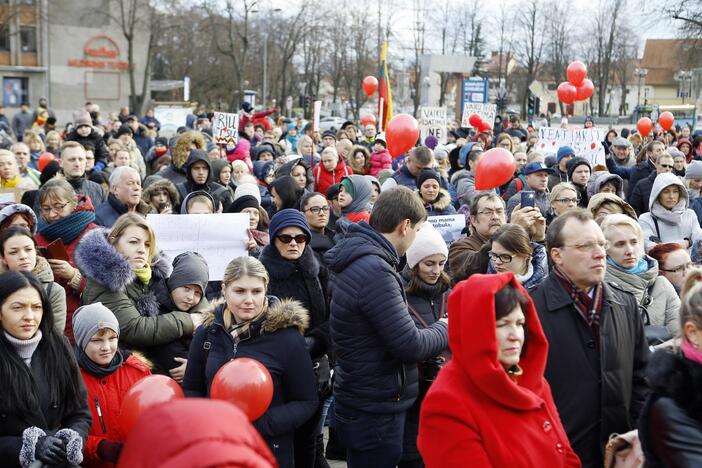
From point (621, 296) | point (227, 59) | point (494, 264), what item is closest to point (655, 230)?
point (494, 264)

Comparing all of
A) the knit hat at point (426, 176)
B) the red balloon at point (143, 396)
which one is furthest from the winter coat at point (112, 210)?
the red balloon at point (143, 396)

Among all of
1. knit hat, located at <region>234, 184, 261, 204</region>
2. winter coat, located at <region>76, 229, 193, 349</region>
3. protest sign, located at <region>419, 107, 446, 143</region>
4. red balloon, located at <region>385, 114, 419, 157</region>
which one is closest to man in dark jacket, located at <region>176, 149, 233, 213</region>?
knit hat, located at <region>234, 184, 261, 204</region>

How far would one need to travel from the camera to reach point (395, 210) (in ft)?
13.5

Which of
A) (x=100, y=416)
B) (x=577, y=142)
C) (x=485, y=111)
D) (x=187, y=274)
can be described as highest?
(x=485, y=111)

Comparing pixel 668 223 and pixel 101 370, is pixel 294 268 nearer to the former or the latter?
pixel 101 370

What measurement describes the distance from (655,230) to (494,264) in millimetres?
2686

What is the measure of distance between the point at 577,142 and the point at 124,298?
10.3 metres

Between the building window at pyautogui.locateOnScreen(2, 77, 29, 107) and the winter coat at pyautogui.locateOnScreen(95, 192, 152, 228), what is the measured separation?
5036 centimetres

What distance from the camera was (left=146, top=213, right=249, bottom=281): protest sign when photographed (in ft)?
20.9

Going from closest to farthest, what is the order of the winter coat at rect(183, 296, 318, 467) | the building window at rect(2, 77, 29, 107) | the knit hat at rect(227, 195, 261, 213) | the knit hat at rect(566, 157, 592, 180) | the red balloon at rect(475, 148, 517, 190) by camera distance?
1. the winter coat at rect(183, 296, 318, 467)
2. the knit hat at rect(227, 195, 261, 213)
3. the red balloon at rect(475, 148, 517, 190)
4. the knit hat at rect(566, 157, 592, 180)
5. the building window at rect(2, 77, 29, 107)

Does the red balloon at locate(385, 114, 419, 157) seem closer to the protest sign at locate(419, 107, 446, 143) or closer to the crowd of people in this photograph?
the crowd of people

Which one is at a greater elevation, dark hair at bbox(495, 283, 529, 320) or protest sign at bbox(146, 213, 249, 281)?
dark hair at bbox(495, 283, 529, 320)

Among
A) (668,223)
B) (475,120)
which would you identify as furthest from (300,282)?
(475,120)

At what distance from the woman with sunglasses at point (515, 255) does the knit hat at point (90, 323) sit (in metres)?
2.19
